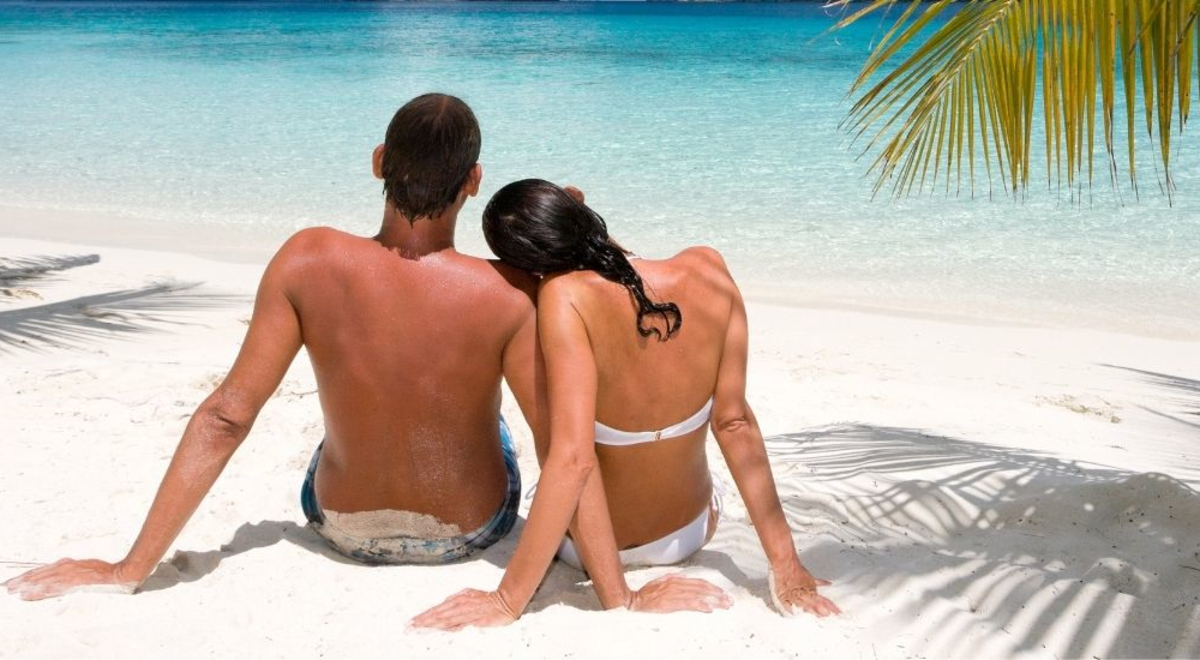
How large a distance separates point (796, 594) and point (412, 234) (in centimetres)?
114

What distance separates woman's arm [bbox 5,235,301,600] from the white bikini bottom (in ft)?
2.63

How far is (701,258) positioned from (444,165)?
594 millimetres

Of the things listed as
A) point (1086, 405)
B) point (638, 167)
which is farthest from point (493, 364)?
point (638, 167)

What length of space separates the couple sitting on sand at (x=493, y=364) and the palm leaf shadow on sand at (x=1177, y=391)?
2.78m

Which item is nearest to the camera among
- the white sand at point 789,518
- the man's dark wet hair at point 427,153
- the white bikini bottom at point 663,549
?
the white sand at point 789,518

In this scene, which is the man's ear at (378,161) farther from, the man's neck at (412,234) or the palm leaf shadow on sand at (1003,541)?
the palm leaf shadow on sand at (1003,541)

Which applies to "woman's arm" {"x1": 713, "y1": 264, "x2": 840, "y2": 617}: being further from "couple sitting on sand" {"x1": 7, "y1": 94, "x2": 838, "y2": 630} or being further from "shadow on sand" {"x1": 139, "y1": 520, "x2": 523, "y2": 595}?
"shadow on sand" {"x1": 139, "y1": 520, "x2": 523, "y2": 595}

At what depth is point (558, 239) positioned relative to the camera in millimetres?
2426

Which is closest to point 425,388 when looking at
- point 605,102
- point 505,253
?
point 505,253

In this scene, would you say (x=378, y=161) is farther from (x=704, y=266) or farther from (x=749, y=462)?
(x=749, y=462)

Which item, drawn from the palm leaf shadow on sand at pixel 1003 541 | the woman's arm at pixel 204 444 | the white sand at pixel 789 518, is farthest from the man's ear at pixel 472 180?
the palm leaf shadow on sand at pixel 1003 541

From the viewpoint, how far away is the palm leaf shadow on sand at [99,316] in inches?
190

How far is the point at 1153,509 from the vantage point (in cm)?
302

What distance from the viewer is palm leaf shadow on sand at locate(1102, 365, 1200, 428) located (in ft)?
15.2
